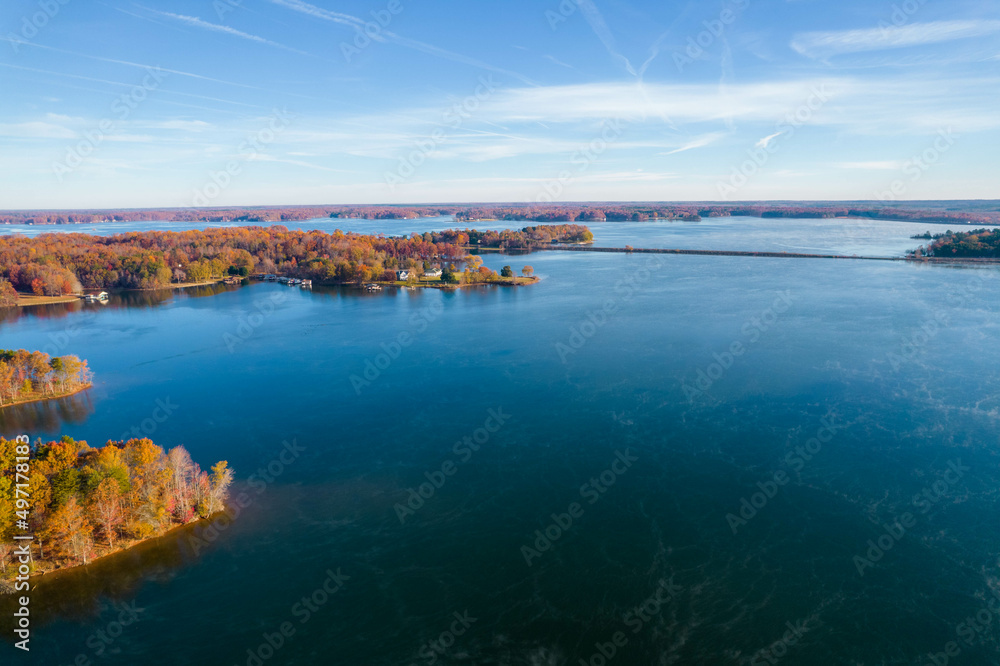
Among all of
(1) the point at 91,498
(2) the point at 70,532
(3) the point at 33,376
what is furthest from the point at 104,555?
(3) the point at 33,376

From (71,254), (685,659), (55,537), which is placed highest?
(71,254)

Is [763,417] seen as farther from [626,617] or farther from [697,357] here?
[626,617]

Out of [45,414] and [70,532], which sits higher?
[70,532]

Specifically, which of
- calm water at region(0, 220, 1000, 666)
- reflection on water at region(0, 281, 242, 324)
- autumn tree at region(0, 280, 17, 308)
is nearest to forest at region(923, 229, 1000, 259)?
calm water at region(0, 220, 1000, 666)

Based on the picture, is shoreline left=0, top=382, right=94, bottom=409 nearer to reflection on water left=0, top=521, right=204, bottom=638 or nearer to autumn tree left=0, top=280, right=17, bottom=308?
reflection on water left=0, top=521, right=204, bottom=638

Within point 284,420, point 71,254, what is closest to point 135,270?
point 71,254

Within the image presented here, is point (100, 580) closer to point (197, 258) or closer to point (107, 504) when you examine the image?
point (107, 504)
